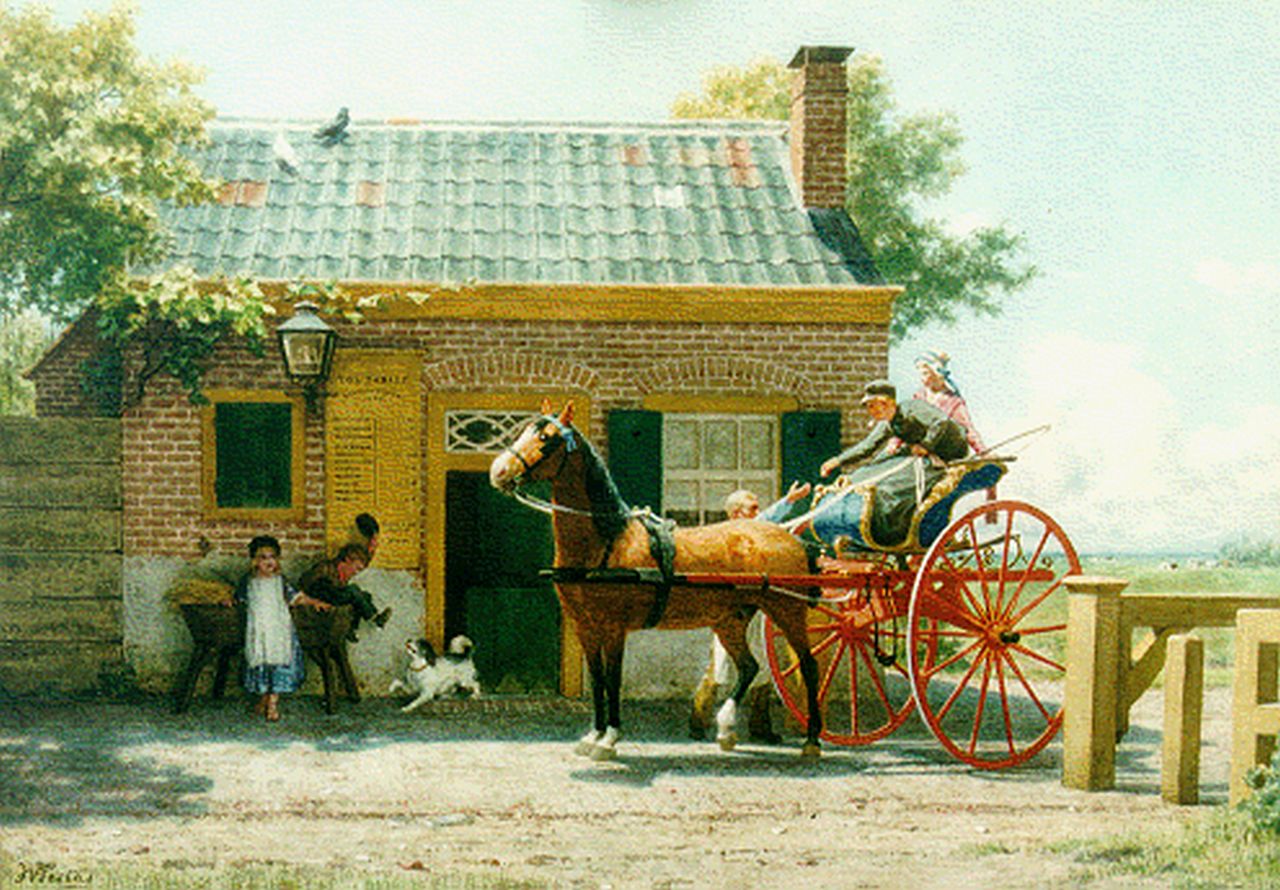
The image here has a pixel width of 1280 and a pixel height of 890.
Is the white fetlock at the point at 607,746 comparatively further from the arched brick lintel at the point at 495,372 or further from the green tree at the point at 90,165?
the green tree at the point at 90,165

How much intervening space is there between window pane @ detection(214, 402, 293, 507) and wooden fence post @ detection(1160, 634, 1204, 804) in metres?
6.58

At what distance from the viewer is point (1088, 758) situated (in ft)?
28.0

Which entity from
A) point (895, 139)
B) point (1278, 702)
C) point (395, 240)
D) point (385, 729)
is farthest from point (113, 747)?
point (895, 139)

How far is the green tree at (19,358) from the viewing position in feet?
42.3

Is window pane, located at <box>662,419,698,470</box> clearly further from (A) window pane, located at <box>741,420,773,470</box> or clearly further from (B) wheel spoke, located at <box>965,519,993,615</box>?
(B) wheel spoke, located at <box>965,519,993,615</box>

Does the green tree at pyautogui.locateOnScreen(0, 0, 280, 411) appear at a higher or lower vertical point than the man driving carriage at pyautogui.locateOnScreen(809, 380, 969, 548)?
higher

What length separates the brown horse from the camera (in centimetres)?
891

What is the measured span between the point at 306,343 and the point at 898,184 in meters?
6.12

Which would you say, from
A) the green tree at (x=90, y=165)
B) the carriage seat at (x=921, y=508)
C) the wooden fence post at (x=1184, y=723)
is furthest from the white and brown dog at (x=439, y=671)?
the wooden fence post at (x=1184, y=723)

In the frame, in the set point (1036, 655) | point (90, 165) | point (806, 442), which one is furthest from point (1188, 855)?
point (90, 165)

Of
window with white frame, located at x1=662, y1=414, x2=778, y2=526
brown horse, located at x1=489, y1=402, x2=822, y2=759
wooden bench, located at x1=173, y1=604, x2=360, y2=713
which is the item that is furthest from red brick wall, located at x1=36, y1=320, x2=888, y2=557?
brown horse, located at x1=489, y1=402, x2=822, y2=759

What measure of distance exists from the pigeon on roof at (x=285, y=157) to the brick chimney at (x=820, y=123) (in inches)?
162
